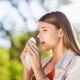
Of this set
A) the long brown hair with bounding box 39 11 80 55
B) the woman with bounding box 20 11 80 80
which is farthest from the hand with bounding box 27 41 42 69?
the long brown hair with bounding box 39 11 80 55

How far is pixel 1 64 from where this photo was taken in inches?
161

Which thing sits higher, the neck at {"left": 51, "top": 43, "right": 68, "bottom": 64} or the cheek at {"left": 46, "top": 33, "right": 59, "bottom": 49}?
the cheek at {"left": 46, "top": 33, "right": 59, "bottom": 49}

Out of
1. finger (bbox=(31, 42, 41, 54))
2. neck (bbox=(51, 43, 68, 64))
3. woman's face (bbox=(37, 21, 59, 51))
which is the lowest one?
neck (bbox=(51, 43, 68, 64))

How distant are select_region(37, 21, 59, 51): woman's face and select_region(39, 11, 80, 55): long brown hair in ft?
0.06

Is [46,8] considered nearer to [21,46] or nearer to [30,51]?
[21,46]

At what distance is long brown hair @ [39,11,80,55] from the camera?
42.4 inches

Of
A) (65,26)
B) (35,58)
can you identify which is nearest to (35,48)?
(35,58)

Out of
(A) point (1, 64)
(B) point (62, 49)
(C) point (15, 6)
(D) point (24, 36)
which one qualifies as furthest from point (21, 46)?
(B) point (62, 49)

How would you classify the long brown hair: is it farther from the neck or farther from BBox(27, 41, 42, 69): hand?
BBox(27, 41, 42, 69): hand

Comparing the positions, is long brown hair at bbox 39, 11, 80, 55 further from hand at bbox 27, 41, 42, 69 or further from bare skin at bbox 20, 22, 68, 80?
hand at bbox 27, 41, 42, 69

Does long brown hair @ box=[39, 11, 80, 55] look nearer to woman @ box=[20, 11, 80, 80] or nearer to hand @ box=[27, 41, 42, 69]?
woman @ box=[20, 11, 80, 80]

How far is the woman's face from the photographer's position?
1098mm

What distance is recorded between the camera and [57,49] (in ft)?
3.69

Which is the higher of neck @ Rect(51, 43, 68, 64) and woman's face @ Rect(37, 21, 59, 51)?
woman's face @ Rect(37, 21, 59, 51)
